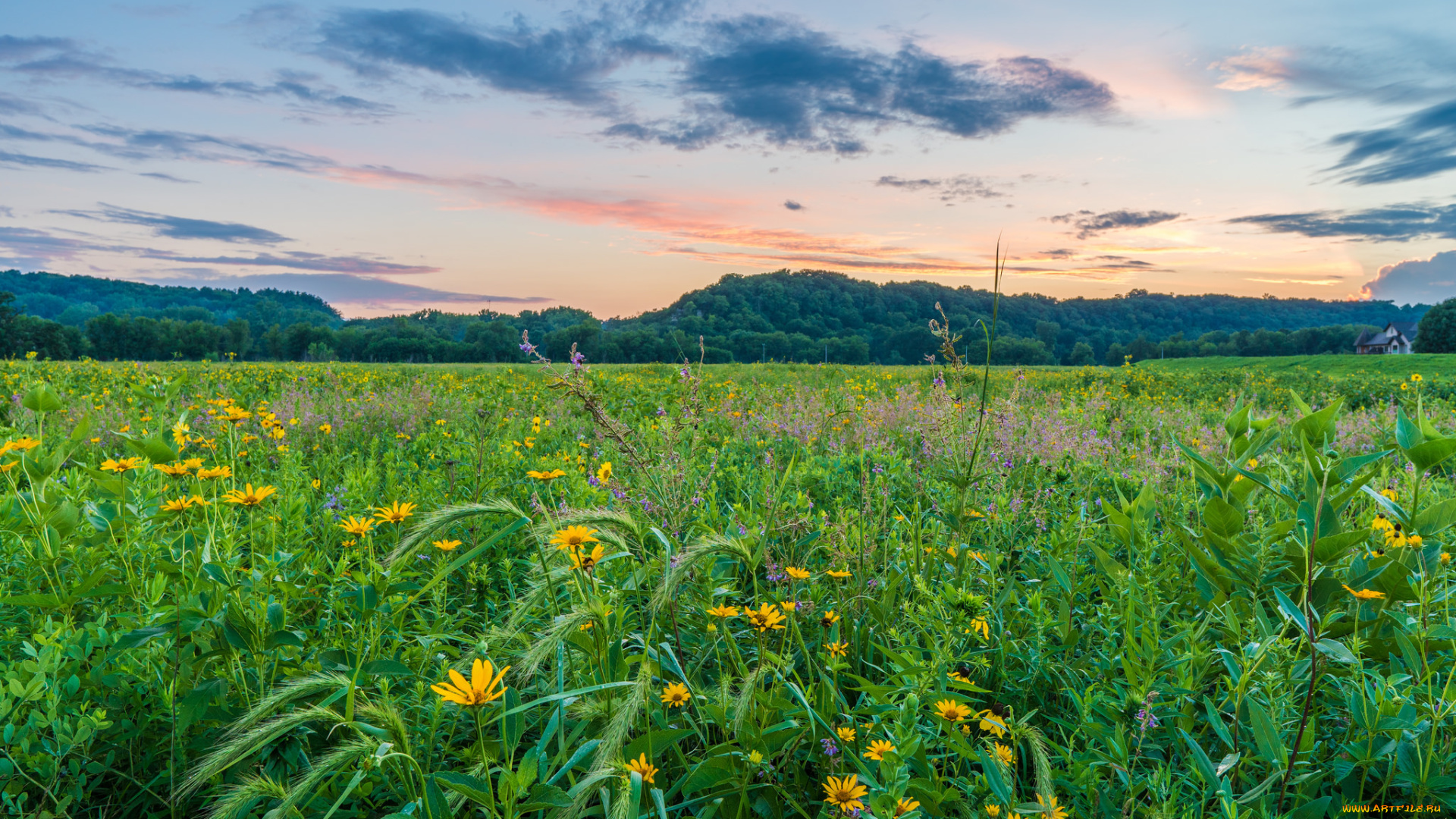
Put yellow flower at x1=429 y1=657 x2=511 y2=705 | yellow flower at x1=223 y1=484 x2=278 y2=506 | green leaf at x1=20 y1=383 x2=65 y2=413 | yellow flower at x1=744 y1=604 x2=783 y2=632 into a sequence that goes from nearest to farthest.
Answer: yellow flower at x1=429 y1=657 x2=511 y2=705 < yellow flower at x1=744 y1=604 x2=783 y2=632 < yellow flower at x1=223 y1=484 x2=278 y2=506 < green leaf at x1=20 y1=383 x2=65 y2=413

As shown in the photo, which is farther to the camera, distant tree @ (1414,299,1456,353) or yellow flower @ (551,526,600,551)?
distant tree @ (1414,299,1456,353)

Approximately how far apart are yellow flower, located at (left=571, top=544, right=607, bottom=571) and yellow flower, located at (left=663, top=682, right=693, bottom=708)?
406 millimetres

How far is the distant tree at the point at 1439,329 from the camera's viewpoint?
198 ft

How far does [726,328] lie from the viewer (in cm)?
7319

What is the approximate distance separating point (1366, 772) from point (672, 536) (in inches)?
74.4

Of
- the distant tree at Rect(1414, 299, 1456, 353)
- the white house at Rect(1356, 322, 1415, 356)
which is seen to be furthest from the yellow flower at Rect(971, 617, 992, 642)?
the white house at Rect(1356, 322, 1415, 356)

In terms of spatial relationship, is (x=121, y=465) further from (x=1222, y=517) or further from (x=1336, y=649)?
(x=1222, y=517)

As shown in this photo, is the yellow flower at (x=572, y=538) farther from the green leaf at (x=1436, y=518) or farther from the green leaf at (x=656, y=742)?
the green leaf at (x=1436, y=518)

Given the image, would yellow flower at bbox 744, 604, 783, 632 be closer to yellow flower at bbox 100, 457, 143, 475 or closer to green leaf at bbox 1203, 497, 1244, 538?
green leaf at bbox 1203, 497, 1244, 538

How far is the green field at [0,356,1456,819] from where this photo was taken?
4.42 ft

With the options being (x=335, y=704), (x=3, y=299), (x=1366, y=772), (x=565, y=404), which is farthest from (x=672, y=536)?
(x=3, y=299)

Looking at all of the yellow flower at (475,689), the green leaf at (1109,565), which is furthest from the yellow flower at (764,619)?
the green leaf at (1109,565)

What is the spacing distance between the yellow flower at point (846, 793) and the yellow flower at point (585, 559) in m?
0.66

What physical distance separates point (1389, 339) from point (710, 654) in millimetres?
138365
